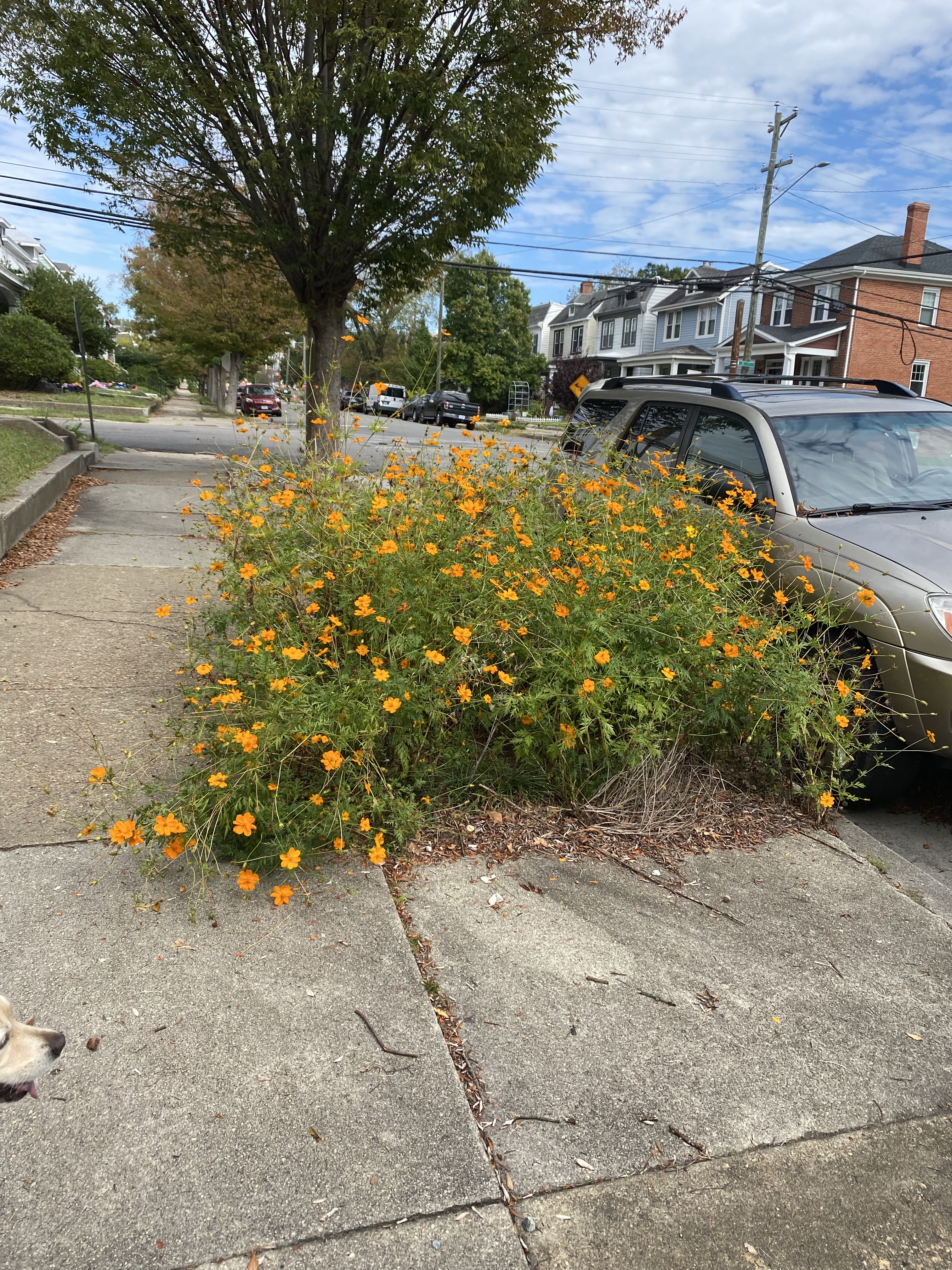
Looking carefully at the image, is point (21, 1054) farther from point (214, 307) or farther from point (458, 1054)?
point (214, 307)

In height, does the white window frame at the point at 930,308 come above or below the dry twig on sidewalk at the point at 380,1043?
above

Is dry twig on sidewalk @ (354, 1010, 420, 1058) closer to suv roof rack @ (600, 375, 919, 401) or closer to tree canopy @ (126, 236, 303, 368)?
suv roof rack @ (600, 375, 919, 401)

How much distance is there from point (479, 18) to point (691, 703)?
34.6 feet

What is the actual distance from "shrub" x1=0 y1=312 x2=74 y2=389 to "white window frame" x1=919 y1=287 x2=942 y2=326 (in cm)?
3627

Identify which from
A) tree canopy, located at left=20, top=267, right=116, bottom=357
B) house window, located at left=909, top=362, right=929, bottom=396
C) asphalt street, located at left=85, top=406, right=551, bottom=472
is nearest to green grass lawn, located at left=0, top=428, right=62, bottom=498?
asphalt street, located at left=85, top=406, right=551, bottom=472

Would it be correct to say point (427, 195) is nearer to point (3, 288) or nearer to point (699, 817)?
point (699, 817)

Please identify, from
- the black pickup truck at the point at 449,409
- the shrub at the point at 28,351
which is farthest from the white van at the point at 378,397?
the black pickup truck at the point at 449,409

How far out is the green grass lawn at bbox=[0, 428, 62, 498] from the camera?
8859mm

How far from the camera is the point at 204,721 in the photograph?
139 inches

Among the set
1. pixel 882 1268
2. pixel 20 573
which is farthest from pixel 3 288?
pixel 882 1268

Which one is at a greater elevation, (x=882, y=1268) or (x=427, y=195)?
(x=427, y=195)

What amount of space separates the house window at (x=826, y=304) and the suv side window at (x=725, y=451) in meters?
39.9

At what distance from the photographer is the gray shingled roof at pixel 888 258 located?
3962 cm

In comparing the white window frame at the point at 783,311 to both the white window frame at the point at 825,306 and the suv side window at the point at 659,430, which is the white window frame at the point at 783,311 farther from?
the suv side window at the point at 659,430
